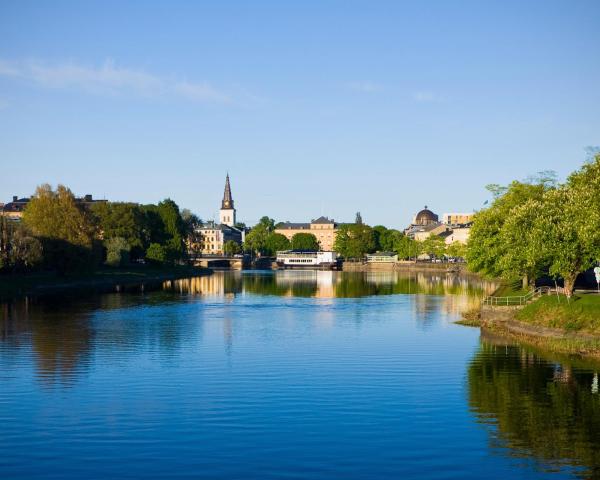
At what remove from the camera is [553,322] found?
5681cm

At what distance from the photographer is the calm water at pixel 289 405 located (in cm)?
2748

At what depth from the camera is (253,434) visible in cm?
3106

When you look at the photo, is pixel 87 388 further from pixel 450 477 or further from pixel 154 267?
pixel 154 267

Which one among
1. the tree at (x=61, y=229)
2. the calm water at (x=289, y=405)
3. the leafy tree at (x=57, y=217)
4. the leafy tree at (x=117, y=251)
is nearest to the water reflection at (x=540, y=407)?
the calm water at (x=289, y=405)

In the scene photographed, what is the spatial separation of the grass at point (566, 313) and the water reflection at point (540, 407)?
4039 millimetres

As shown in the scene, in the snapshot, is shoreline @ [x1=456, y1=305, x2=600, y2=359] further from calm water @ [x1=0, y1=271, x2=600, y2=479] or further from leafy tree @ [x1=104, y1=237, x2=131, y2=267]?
leafy tree @ [x1=104, y1=237, x2=131, y2=267]

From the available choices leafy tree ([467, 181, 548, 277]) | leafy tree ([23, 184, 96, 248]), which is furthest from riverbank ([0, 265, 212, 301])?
leafy tree ([467, 181, 548, 277])

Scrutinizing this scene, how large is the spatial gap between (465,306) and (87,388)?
198ft

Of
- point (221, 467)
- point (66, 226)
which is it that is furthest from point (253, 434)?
point (66, 226)

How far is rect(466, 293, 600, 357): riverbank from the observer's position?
51.5m

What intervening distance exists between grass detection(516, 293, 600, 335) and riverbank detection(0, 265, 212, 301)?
68852 millimetres

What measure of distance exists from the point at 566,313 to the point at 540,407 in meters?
22.1

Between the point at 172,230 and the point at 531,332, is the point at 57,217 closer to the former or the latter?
the point at 172,230

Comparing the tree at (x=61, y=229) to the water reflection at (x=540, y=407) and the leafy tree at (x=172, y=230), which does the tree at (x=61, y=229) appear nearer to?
the leafy tree at (x=172, y=230)
